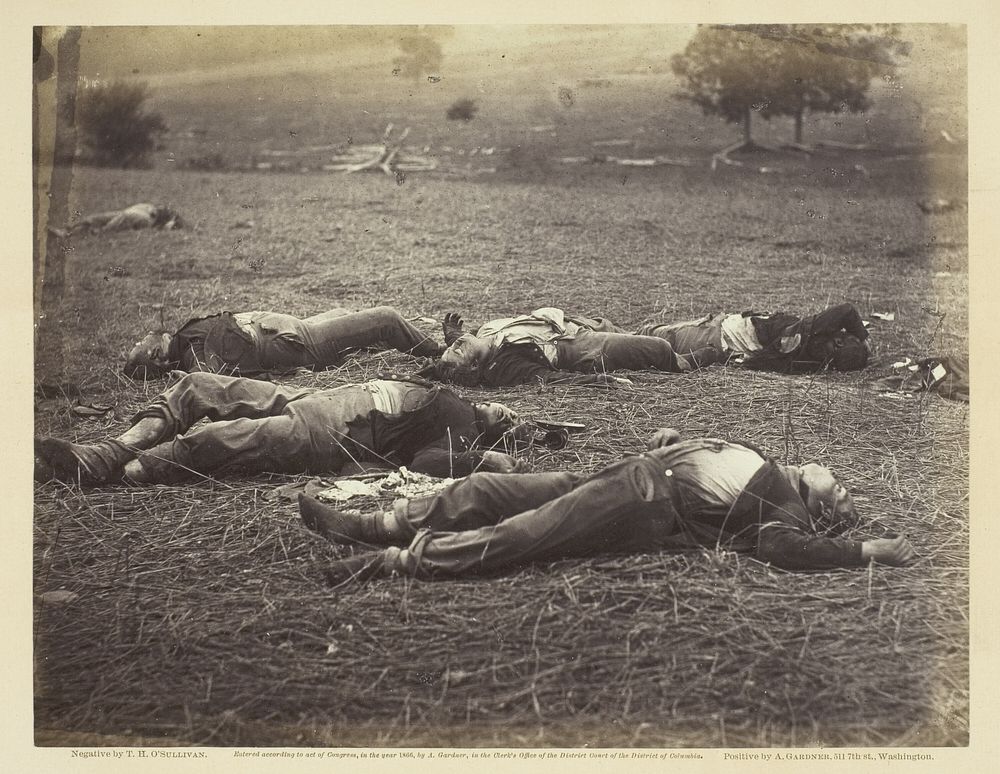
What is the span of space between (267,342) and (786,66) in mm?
3823

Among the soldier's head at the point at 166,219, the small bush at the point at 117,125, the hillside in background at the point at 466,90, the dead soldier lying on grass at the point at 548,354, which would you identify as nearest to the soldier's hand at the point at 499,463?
the dead soldier lying on grass at the point at 548,354

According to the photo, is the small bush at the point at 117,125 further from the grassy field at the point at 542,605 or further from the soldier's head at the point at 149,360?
the soldier's head at the point at 149,360

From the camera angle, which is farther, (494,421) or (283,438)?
(494,421)

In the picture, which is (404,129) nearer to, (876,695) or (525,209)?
(525,209)

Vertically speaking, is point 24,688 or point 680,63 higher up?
point 680,63

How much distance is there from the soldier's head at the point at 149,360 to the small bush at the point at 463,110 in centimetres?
255

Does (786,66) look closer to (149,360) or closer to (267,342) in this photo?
(267,342)

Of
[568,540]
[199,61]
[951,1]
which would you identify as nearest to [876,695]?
[568,540]

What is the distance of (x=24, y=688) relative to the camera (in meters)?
4.94

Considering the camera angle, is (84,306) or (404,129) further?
(404,129)

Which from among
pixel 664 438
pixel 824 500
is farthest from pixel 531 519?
pixel 824 500

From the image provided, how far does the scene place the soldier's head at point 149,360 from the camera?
6172 millimetres

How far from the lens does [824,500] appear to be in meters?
4.80

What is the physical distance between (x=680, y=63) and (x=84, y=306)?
419 centimetres
